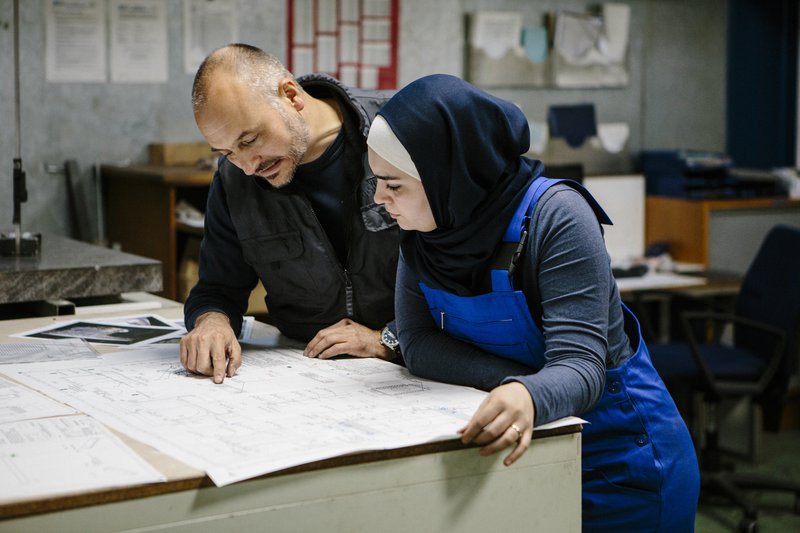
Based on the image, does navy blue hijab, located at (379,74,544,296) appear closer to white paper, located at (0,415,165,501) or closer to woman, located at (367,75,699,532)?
woman, located at (367,75,699,532)

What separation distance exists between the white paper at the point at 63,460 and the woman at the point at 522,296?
0.46 metres

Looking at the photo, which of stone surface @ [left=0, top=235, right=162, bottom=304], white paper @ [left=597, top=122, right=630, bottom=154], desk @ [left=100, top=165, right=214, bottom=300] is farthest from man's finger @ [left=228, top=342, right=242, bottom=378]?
white paper @ [left=597, top=122, right=630, bottom=154]

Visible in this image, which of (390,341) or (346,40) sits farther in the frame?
(346,40)

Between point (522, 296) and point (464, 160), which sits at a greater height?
point (464, 160)

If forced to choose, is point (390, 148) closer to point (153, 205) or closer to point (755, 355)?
point (153, 205)

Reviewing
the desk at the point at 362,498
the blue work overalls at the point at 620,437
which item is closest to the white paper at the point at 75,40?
the blue work overalls at the point at 620,437

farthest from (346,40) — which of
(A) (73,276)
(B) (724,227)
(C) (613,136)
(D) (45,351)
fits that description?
(D) (45,351)

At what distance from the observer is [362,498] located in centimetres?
145

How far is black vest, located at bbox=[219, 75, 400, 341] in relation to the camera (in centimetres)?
221

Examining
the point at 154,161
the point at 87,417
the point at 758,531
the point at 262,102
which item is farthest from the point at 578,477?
the point at 154,161

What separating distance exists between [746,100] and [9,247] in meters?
4.11

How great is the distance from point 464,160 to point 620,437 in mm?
523

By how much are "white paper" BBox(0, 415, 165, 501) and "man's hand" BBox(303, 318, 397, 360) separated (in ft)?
1.85

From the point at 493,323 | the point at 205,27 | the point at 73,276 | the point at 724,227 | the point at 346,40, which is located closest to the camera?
the point at 493,323
